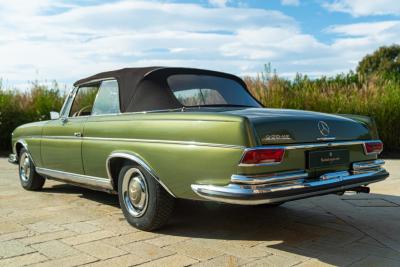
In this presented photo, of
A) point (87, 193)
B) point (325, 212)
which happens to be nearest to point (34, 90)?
point (87, 193)

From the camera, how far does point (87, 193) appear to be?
6516mm

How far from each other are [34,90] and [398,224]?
12.0 meters

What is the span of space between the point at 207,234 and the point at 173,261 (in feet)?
2.69

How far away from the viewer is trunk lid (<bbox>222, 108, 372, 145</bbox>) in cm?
367

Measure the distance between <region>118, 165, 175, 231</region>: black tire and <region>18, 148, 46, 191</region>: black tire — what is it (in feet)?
8.07

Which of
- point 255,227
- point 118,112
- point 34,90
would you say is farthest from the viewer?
point 34,90

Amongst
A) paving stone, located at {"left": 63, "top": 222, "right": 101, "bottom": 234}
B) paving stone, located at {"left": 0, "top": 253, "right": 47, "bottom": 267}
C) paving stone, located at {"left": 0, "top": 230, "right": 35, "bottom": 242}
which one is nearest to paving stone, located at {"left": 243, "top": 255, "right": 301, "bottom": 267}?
paving stone, located at {"left": 0, "top": 253, "right": 47, "bottom": 267}

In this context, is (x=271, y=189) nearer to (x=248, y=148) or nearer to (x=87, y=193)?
(x=248, y=148)

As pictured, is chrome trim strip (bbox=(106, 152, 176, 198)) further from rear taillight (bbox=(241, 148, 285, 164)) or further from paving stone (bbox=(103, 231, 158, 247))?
rear taillight (bbox=(241, 148, 285, 164))

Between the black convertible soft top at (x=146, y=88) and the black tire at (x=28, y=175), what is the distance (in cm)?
232

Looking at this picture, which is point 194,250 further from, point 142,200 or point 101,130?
point 101,130

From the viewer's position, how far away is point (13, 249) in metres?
3.93

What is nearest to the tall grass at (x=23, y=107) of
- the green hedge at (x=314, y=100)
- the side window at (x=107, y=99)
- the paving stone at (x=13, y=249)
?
the green hedge at (x=314, y=100)

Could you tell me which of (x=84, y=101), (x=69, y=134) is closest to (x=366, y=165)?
(x=69, y=134)
